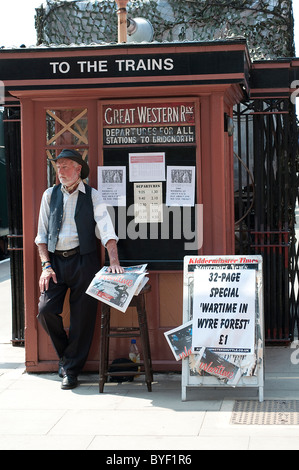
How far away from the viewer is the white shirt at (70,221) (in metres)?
6.38

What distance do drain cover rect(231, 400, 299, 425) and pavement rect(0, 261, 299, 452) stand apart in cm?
5

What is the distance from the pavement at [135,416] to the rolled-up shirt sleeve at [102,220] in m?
1.31

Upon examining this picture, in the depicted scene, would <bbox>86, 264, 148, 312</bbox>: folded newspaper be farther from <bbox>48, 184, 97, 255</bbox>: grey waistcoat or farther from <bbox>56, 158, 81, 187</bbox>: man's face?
<bbox>56, 158, 81, 187</bbox>: man's face

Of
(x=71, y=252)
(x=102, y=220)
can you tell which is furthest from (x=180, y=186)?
(x=71, y=252)

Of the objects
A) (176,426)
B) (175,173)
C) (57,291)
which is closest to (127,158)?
(175,173)

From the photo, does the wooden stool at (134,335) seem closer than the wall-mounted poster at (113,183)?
Yes

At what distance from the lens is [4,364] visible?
7363mm

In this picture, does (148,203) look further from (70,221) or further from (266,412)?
(266,412)

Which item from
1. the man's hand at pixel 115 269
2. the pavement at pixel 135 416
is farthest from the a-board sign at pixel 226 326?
the man's hand at pixel 115 269

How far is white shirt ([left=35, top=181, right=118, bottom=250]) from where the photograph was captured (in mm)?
6383

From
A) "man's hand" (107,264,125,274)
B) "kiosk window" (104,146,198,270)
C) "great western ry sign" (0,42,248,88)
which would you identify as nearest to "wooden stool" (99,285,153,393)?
"man's hand" (107,264,125,274)

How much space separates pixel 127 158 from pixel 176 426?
8.36 feet

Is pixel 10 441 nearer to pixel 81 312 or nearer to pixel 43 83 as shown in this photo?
pixel 81 312

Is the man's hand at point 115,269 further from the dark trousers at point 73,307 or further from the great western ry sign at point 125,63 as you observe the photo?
the great western ry sign at point 125,63
